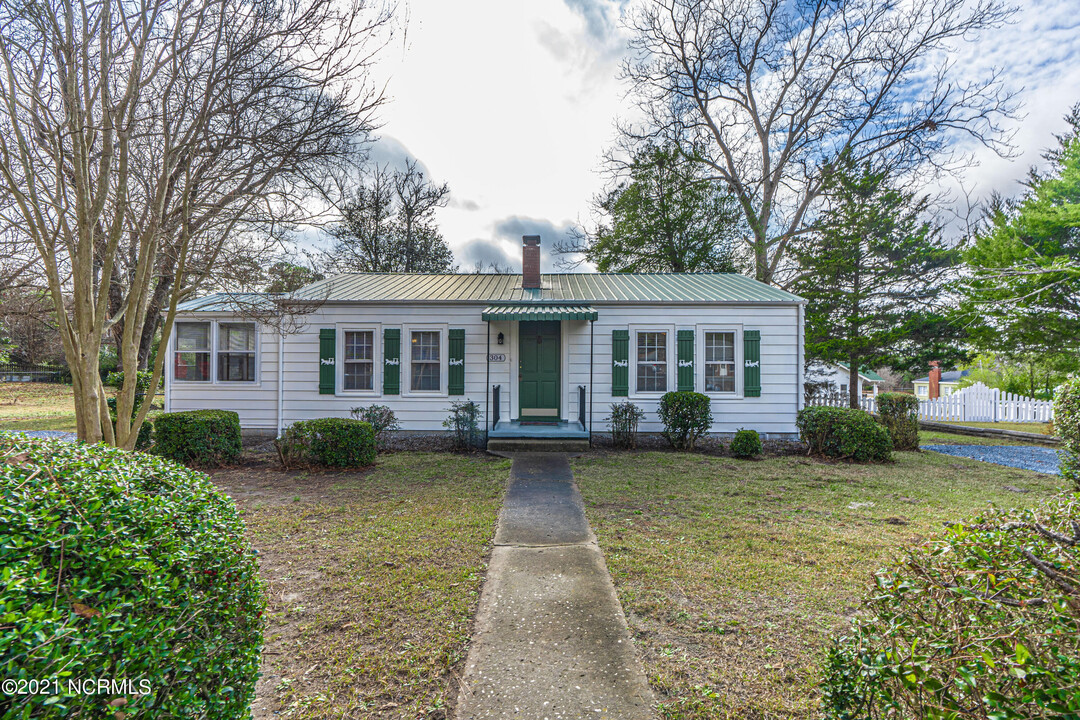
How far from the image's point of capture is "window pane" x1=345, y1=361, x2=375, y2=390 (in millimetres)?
10281

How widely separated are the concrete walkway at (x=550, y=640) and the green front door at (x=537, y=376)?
5.78 metres

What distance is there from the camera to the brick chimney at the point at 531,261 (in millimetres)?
11383

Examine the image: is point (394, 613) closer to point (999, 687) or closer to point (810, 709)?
point (810, 709)

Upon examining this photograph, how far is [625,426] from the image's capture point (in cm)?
943

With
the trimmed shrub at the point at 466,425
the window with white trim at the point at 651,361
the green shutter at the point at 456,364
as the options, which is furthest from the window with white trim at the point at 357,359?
the window with white trim at the point at 651,361

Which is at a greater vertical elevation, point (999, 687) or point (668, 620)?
point (999, 687)

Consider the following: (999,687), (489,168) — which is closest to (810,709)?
(999,687)

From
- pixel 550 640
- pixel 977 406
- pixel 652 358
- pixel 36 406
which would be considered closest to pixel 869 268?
pixel 977 406

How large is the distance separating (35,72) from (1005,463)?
1431 cm

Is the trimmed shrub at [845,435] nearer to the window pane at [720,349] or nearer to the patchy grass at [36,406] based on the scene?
the window pane at [720,349]

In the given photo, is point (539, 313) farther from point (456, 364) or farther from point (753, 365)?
point (753, 365)

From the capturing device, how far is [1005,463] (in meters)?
8.65

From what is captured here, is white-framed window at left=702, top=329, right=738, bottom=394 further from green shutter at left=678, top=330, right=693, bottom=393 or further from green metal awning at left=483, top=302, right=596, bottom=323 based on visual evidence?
green metal awning at left=483, top=302, right=596, bottom=323

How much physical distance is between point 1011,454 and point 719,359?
20.7ft
